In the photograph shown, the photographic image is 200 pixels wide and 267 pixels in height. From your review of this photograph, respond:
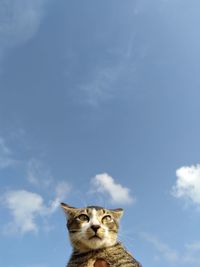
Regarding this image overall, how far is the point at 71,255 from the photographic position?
10766 millimetres

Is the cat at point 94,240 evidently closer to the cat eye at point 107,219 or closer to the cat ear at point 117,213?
the cat eye at point 107,219

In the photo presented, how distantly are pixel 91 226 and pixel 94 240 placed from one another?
0.37 meters

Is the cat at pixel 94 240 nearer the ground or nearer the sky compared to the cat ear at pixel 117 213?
nearer the ground

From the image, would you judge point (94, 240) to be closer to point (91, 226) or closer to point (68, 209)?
point (91, 226)

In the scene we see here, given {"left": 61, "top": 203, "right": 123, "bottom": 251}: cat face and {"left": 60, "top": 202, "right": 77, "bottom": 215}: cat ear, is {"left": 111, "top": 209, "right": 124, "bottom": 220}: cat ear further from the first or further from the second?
{"left": 60, "top": 202, "right": 77, "bottom": 215}: cat ear

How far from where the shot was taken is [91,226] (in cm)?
1070

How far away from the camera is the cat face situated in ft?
34.5

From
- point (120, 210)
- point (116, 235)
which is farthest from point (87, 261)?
point (120, 210)

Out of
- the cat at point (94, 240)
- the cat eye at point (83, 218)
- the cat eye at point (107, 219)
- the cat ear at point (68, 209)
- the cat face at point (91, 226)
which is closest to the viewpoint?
the cat at point (94, 240)

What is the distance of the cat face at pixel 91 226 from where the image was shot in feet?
34.5

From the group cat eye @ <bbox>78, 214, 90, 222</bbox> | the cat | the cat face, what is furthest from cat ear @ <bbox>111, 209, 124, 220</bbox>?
cat eye @ <bbox>78, 214, 90, 222</bbox>

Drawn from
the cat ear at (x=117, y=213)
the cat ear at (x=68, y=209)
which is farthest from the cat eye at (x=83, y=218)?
the cat ear at (x=117, y=213)

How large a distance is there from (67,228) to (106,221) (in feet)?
3.41

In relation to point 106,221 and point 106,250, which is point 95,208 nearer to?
point 106,221
